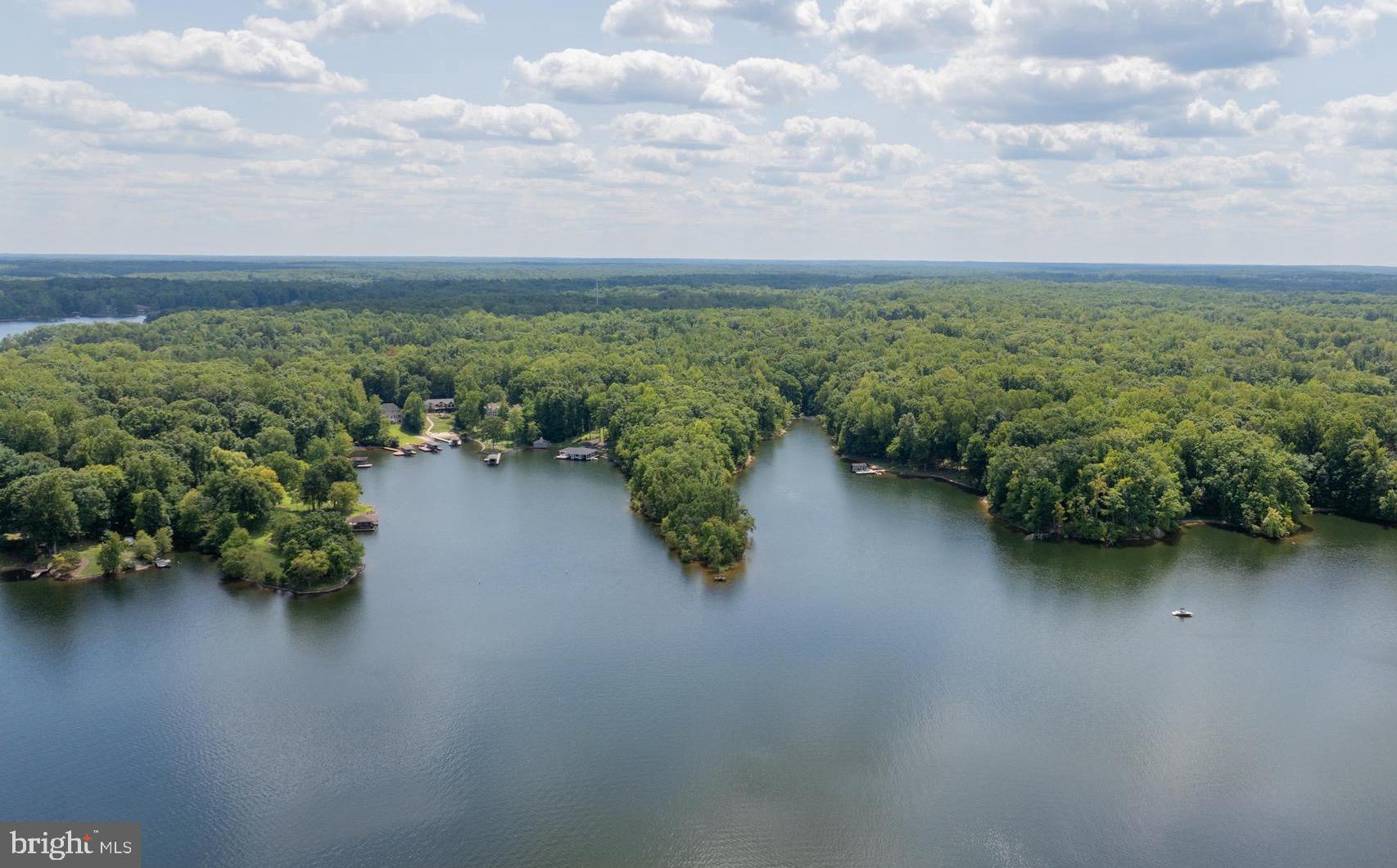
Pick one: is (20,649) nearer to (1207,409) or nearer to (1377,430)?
(1207,409)

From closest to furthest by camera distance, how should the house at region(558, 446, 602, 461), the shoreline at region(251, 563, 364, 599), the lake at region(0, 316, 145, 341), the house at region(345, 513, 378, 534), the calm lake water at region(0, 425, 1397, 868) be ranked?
1. the calm lake water at region(0, 425, 1397, 868)
2. the shoreline at region(251, 563, 364, 599)
3. the house at region(345, 513, 378, 534)
4. the house at region(558, 446, 602, 461)
5. the lake at region(0, 316, 145, 341)

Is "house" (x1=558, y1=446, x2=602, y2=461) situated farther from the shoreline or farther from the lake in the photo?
the lake

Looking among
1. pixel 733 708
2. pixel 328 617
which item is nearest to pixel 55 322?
pixel 328 617

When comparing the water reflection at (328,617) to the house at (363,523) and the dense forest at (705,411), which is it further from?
the house at (363,523)

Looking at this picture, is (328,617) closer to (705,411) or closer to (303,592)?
(303,592)

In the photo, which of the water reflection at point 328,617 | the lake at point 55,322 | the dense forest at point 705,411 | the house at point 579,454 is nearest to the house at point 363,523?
the dense forest at point 705,411

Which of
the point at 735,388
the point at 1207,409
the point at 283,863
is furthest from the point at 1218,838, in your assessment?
the point at 735,388

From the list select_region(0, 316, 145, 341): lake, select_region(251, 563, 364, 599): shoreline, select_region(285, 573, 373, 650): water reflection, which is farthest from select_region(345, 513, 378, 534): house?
select_region(0, 316, 145, 341): lake
